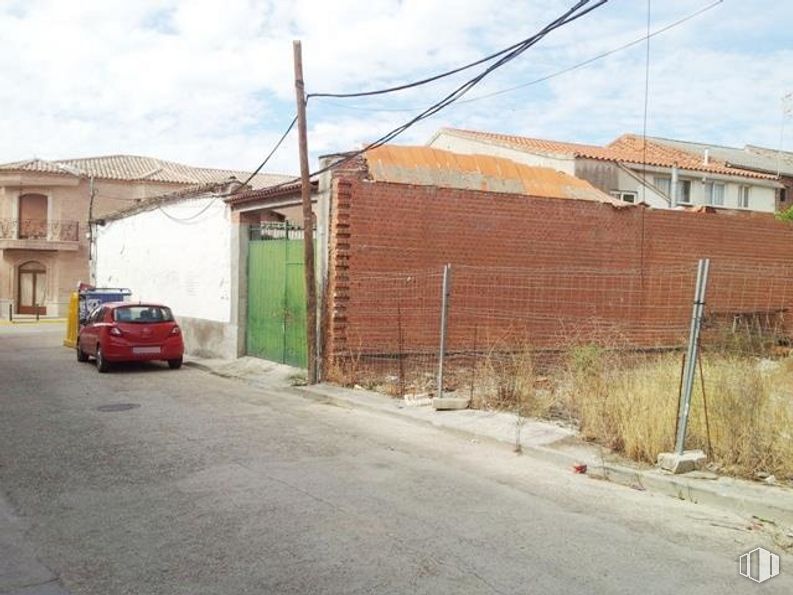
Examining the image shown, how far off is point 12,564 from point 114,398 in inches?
277

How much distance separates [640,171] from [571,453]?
20.8m

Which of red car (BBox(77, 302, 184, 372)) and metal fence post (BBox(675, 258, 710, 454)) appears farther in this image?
red car (BBox(77, 302, 184, 372))

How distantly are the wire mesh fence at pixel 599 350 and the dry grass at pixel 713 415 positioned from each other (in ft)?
0.04

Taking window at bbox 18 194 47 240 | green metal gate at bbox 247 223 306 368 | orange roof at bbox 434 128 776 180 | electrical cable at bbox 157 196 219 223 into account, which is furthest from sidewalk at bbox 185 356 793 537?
window at bbox 18 194 47 240

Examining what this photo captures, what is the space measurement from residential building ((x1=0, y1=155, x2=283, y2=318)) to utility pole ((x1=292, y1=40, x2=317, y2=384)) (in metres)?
29.7

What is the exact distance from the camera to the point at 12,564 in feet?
15.0

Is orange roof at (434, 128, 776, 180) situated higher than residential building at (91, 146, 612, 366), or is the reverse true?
orange roof at (434, 128, 776, 180)

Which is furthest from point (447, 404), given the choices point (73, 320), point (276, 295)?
point (73, 320)

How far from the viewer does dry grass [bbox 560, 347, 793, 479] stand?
264 inches

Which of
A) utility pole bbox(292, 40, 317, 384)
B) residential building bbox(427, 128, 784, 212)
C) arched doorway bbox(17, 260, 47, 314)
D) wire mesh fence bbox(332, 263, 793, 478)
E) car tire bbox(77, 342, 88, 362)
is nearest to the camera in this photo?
wire mesh fence bbox(332, 263, 793, 478)

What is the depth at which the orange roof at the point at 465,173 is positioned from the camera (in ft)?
46.0

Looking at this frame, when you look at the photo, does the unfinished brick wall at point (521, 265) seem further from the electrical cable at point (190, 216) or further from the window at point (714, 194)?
the window at point (714, 194)

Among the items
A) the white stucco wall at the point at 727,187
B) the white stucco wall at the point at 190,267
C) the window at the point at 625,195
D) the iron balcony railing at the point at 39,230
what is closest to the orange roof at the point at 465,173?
the white stucco wall at the point at 190,267

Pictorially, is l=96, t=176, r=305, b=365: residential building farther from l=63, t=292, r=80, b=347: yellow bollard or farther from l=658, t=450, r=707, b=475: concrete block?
l=658, t=450, r=707, b=475: concrete block
